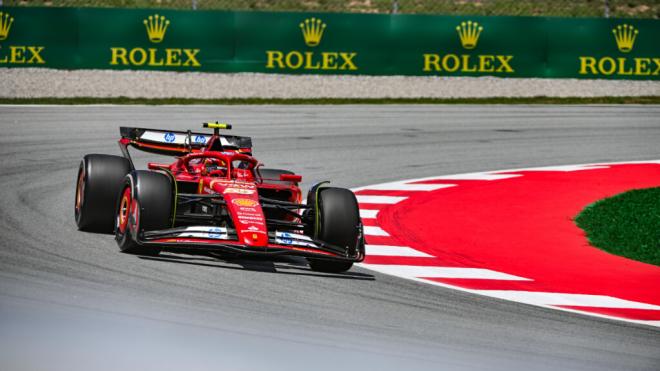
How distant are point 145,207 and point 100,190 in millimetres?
1244

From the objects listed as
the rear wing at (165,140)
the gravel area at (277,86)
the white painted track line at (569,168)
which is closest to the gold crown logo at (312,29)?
the gravel area at (277,86)

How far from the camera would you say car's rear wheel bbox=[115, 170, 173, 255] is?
8.86 m

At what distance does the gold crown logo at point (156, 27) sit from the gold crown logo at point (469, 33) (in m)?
5.70

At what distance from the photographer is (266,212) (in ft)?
33.8

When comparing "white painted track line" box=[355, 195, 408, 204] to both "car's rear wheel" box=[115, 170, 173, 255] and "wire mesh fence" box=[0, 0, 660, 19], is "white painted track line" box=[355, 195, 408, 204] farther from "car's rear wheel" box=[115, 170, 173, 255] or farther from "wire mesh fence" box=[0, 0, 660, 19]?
"wire mesh fence" box=[0, 0, 660, 19]

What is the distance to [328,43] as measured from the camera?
23609 mm

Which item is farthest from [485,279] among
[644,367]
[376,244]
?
[644,367]

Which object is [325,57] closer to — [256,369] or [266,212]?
[266,212]

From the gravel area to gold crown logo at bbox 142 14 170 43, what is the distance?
0.67m

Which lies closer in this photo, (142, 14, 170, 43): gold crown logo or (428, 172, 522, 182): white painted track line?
(428, 172, 522, 182): white painted track line

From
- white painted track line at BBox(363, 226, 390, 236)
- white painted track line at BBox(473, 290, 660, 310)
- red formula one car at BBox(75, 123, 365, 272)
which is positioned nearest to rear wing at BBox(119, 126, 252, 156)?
red formula one car at BBox(75, 123, 365, 272)

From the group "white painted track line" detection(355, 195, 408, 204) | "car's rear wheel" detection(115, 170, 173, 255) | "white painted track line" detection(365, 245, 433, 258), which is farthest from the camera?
"white painted track line" detection(355, 195, 408, 204)

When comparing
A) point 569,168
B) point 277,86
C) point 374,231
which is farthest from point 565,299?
point 277,86

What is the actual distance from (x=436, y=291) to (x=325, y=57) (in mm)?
15208
